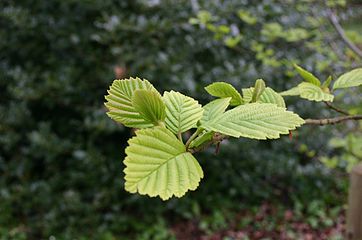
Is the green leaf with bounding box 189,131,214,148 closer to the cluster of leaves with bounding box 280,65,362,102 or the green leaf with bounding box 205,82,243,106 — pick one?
the green leaf with bounding box 205,82,243,106

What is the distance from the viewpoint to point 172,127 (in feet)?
1.97

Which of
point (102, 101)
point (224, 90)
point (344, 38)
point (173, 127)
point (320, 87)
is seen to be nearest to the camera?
point (173, 127)

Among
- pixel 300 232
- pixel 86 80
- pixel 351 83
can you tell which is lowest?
pixel 300 232

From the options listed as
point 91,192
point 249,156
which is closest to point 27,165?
point 91,192

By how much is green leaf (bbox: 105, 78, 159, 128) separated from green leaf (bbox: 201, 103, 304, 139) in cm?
10

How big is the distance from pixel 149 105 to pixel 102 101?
2.82 meters

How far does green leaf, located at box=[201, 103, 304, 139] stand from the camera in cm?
55

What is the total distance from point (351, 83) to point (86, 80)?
8.98 ft

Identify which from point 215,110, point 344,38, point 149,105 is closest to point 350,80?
point 215,110

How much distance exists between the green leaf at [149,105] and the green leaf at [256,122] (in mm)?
60

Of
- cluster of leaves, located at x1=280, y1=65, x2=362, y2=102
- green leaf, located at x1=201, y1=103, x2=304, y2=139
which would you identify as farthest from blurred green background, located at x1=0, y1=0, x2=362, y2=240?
green leaf, located at x1=201, y1=103, x2=304, y2=139

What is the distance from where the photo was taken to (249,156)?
3664 mm

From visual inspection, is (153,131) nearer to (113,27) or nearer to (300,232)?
(113,27)

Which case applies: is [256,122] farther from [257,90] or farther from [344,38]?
[344,38]
